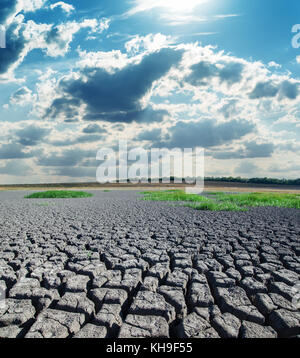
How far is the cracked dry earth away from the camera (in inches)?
88.0

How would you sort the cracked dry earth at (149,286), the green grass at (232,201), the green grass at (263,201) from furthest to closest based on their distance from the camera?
the green grass at (263,201) < the green grass at (232,201) < the cracked dry earth at (149,286)

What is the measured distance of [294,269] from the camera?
12.1ft

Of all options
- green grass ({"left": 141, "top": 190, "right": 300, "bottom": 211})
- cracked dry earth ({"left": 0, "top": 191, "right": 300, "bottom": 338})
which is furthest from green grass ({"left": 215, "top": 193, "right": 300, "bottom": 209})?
cracked dry earth ({"left": 0, "top": 191, "right": 300, "bottom": 338})

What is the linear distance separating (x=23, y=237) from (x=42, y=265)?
2.26 meters

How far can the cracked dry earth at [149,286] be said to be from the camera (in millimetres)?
2236

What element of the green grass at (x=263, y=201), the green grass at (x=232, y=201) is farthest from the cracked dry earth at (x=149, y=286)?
the green grass at (x=263, y=201)

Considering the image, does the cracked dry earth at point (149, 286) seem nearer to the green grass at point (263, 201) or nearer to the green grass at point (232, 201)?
the green grass at point (232, 201)

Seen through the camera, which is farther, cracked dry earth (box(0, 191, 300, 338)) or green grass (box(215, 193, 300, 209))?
green grass (box(215, 193, 300, 209))

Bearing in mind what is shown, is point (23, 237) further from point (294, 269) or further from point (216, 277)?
point (294, 269)

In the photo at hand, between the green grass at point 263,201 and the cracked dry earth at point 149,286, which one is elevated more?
the cracked dry earth at point 149,286

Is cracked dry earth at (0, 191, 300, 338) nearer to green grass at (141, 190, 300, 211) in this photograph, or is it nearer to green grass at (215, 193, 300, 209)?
green grass at (141, 190, 300, 211)

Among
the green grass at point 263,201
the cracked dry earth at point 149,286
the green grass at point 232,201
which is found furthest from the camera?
the green grass at point 263,201

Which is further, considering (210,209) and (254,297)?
(210,209)
